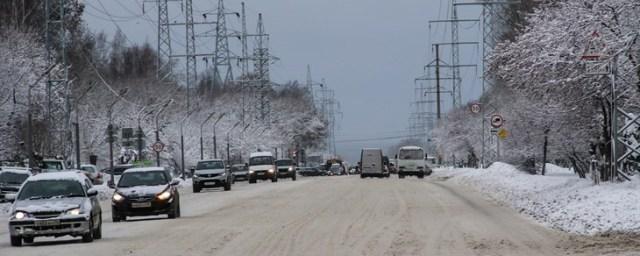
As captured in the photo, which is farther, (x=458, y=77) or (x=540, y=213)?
(x=458, y=77)

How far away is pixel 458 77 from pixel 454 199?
54.1m

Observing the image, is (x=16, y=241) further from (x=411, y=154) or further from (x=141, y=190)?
(x=411, y=154)

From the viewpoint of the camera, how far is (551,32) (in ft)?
114

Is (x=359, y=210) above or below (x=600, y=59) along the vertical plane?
below

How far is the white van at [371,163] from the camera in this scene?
3863 inches

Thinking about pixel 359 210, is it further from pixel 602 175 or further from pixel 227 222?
pixel 602 175

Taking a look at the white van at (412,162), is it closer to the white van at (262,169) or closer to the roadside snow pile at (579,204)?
the white van at (262,169)

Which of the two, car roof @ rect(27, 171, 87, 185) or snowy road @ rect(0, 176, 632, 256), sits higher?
car roof @ rect(27, 171, 87, 185)

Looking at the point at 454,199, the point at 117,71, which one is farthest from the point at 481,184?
the point at 117,71

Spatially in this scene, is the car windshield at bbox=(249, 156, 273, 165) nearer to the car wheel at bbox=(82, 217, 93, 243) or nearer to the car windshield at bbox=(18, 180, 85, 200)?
the car windshield at bbox=(18, 180, 85, 200)

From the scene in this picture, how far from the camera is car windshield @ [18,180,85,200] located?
83.5 ft

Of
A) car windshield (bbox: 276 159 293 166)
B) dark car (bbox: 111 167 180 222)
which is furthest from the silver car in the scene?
car windshield (bbox: 276 159 293 166)

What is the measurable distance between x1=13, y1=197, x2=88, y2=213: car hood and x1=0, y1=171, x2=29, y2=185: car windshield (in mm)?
26579

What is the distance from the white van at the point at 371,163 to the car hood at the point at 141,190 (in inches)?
2551
